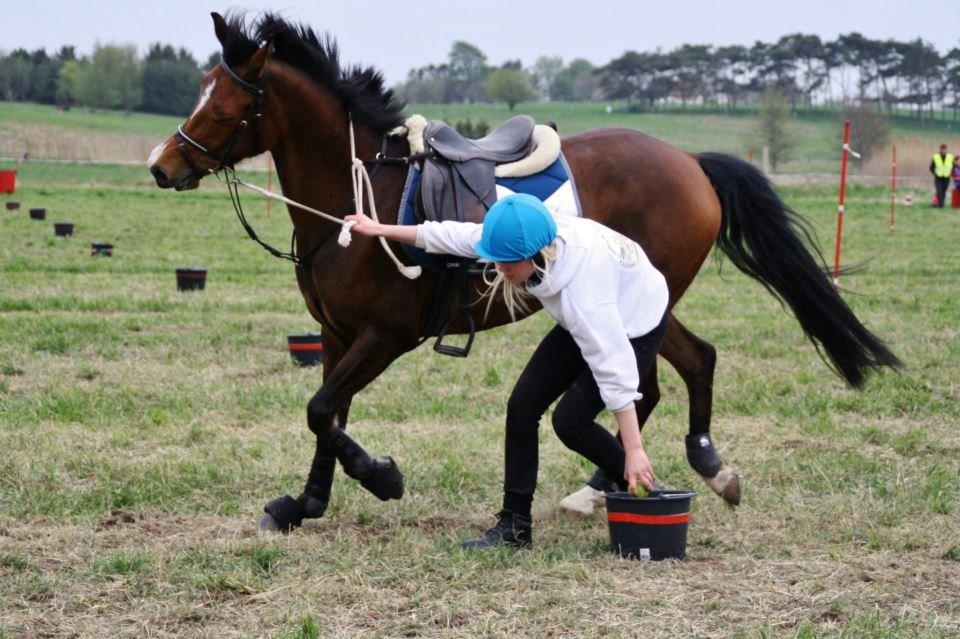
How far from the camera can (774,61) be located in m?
104

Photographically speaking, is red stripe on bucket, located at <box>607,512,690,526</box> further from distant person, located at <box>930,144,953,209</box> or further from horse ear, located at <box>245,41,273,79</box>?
distant person, located at <box>930,144,953,209</box>

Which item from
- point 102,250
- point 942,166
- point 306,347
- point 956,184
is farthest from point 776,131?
point 306,347

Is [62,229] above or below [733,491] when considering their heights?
above

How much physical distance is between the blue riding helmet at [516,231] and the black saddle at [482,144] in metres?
1.18

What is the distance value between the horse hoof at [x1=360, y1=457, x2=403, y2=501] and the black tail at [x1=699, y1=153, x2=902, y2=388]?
222 centimetres

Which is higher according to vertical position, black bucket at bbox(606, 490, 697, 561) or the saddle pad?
the saddle pad

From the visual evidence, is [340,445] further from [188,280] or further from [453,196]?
[188,280]

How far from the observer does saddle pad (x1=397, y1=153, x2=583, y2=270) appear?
4.93m

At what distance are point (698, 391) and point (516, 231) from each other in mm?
2083

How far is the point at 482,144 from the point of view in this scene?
17.8 feet

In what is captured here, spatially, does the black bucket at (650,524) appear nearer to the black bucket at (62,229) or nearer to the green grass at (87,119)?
the black bucket at (62,229)

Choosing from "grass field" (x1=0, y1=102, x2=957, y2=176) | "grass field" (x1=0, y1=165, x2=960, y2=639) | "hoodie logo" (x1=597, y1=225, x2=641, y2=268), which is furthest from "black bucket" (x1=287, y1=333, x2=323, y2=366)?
"grass field" (x1=0, y1=102, x2=957, y2=176)

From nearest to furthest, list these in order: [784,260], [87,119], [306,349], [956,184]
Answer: [784,260], [306,349], [956,184], [87,119]

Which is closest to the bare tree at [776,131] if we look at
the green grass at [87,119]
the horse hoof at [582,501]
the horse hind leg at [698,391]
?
the green grass at [87,119]
